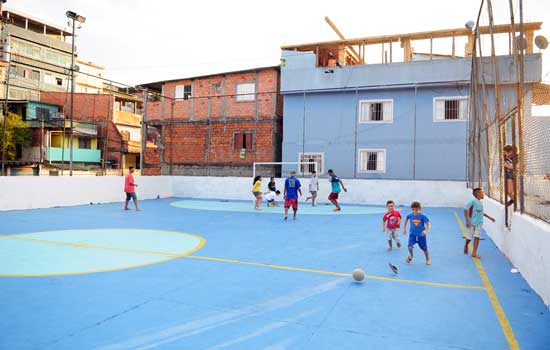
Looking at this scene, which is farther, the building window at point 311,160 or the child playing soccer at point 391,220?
the building window at point 311,160

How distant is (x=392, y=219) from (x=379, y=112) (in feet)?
52.2

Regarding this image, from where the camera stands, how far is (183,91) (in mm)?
30469

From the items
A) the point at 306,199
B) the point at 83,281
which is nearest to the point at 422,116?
the point at 306,199

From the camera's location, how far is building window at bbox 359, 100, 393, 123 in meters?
23.5

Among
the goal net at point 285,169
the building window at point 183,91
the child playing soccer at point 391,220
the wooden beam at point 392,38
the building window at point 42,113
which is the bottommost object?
the child playing soccer at point 391,220

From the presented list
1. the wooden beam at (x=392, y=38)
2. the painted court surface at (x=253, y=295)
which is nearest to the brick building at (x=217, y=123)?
the wooden beam at (x=392, y=38)

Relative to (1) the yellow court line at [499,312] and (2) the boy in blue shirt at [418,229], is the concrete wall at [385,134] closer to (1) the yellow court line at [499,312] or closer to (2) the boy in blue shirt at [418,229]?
(2) the boy in blue shirt at [418,229]

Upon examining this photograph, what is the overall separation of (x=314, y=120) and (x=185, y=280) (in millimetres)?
19900

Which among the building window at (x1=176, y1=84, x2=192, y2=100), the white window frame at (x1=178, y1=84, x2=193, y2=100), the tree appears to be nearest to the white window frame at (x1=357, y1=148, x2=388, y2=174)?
the building window at (x1=176, y1=84, x2=192, y2=100)

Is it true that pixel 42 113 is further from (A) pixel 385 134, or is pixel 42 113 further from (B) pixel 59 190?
(A) pixel 385 134

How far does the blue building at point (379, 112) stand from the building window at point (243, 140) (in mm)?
2953

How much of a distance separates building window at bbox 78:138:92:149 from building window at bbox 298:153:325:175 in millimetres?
24602

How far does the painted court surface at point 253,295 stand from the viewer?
418 centimetres

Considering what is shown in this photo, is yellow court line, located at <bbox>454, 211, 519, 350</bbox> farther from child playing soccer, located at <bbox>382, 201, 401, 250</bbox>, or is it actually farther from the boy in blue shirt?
child playing soccer, located at <bbox>382, 201, 401, 250</bbox>
